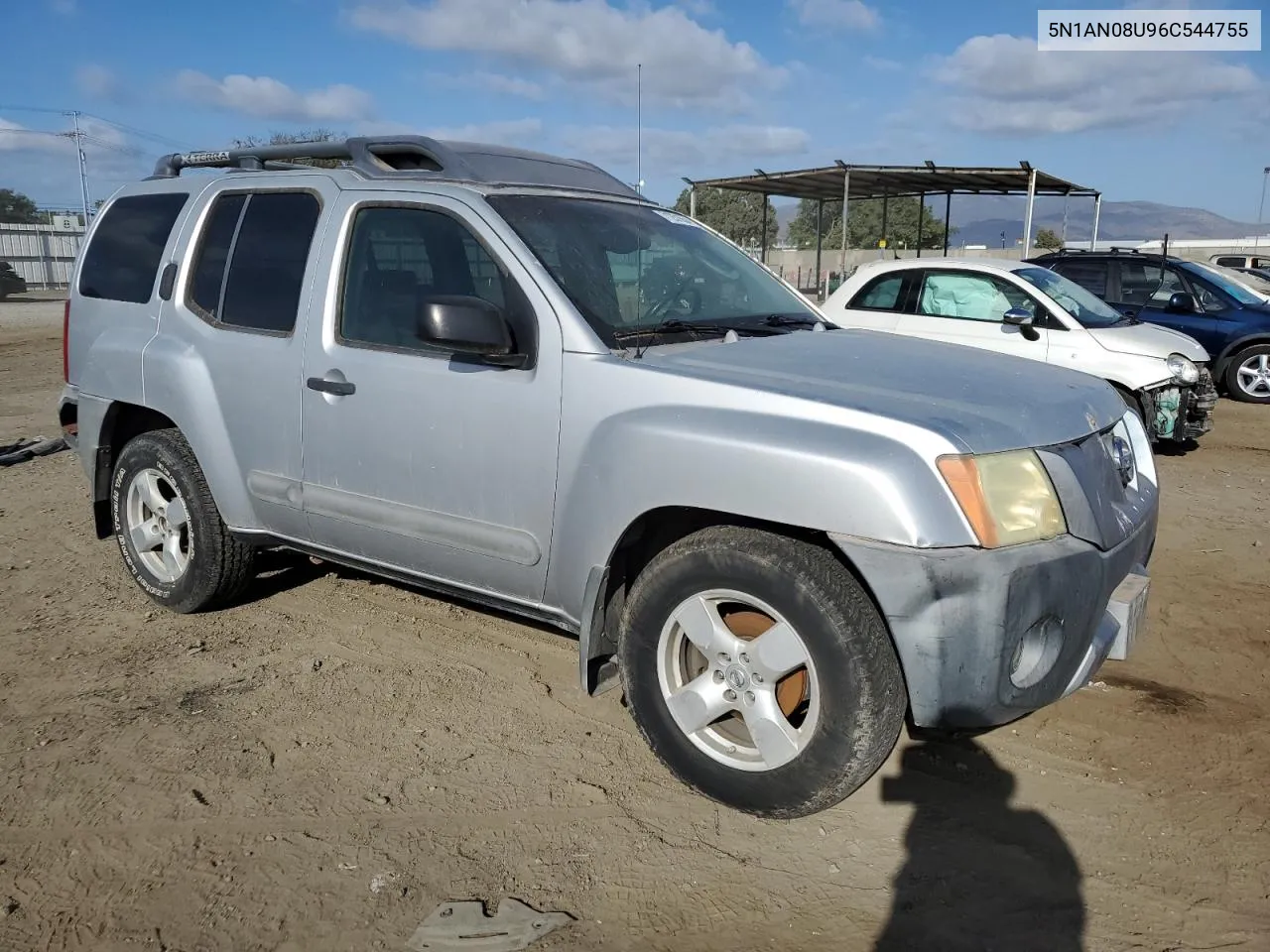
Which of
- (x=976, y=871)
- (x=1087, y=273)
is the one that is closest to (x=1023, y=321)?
(x=1087, y=273)

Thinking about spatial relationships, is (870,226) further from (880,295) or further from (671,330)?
(671,330)

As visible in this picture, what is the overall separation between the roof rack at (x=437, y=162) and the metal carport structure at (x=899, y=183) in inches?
495

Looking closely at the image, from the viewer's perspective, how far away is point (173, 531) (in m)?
4.61

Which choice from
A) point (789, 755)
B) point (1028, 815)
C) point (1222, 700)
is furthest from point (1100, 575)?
point (1222, 700)

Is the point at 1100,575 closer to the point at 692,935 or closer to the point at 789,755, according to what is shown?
the point at 789,755

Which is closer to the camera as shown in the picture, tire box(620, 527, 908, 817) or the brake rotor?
tire box(620, 527, 908, 817)

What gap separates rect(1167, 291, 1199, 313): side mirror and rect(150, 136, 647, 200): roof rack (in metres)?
8.91

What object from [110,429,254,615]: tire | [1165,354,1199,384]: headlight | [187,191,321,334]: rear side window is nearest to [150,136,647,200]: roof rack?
[187,191,321,334]: rear side window

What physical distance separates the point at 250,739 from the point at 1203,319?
1171cm

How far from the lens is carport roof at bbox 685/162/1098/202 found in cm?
1662

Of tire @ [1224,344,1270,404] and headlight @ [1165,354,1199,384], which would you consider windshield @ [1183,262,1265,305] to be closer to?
tire @ [1224,344,1270,404]

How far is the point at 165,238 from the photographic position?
15.0ft

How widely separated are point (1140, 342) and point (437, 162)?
6.87 metres

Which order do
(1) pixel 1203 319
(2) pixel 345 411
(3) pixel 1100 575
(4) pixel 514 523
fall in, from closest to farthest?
(3) pixel 1100 575 → (4) pixel 514 523 → (2) pixel 345 411 → (1) pixel 1203 319
